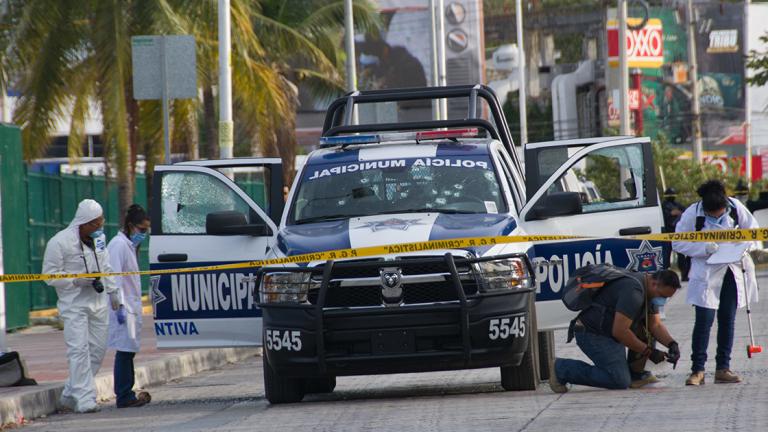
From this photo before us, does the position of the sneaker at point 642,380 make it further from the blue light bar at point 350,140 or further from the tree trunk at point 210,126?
the tree trunk at point 210,126

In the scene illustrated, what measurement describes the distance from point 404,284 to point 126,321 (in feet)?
10.0

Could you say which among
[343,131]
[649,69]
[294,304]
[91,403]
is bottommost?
[91,403]

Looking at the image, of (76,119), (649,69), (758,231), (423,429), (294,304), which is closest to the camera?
(423,429)

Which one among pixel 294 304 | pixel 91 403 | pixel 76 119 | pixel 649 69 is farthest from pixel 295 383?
pixel 649 69

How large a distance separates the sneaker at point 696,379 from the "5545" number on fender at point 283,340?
10.4 ft

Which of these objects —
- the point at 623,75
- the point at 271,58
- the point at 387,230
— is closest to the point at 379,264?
the point at 387,230

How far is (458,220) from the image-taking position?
1114 centimetres

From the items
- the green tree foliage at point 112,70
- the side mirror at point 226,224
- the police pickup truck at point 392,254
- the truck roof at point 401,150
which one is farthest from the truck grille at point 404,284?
the green tree foliage at point 112,70

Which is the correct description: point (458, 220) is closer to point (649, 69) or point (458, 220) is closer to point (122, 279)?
point (122, 279)

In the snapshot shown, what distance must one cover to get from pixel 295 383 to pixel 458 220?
70.5 inches

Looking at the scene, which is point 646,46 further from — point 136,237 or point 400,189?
point 400,189

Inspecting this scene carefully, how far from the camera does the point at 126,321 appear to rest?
12.5 m

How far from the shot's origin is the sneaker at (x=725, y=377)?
38.2ft

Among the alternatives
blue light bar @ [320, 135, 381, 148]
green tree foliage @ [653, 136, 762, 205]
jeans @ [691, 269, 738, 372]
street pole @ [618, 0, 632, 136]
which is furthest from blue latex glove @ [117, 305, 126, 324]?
green tree foliage @ [653, 136, 762, 205]
